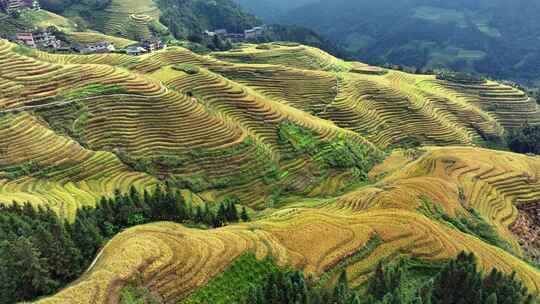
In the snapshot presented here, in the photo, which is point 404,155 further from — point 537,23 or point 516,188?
point 537,23

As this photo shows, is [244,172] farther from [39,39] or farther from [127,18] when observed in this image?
[127,18]

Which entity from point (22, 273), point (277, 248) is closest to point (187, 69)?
point (277, 248)

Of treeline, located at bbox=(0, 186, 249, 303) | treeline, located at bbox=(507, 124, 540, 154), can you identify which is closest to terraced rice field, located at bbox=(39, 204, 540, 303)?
treeline, located at bbox=(0, 186, 249, 303)

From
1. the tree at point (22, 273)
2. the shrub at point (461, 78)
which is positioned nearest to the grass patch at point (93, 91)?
the tree at point (22, 273)

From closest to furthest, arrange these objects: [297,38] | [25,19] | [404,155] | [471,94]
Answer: [404,155] < [471,94] < [25,19] < [297,38]

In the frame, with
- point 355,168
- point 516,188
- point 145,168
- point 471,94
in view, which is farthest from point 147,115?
point 471,94

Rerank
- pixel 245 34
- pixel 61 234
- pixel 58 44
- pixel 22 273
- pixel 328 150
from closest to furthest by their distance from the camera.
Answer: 1. pixel 22 273
2. pixel 61 234
3. pixel 328 150
4. pixel 58 44
5. pixel 245 34
